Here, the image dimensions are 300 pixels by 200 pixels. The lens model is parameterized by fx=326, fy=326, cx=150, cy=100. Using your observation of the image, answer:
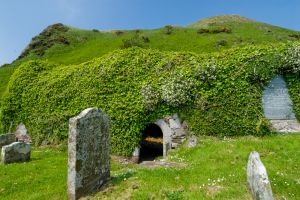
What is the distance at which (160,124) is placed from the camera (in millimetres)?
23625

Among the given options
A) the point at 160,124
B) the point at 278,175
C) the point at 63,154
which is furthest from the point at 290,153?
the point at 63,154

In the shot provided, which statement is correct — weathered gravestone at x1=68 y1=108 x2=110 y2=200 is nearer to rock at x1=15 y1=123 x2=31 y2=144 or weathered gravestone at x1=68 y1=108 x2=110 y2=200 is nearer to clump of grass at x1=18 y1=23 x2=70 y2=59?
rock at x1=15 y1=123 x2=31 y2=144

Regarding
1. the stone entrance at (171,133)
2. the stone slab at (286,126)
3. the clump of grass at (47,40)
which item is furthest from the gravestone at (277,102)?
the clump of grass at (47,40)

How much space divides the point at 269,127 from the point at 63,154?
1454cm

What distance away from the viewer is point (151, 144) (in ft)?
109

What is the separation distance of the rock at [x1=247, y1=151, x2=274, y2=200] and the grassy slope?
40744 mm

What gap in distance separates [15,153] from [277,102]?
57.5 ft

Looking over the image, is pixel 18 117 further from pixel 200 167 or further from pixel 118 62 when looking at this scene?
pixel 200 167

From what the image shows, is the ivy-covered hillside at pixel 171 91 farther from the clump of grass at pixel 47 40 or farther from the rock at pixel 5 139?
the clump of grass at pixel 47 40

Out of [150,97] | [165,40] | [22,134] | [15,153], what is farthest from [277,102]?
[165,40]

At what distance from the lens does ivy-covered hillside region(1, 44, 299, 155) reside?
22734 millimetres

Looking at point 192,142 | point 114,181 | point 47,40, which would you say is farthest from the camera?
point 47,40

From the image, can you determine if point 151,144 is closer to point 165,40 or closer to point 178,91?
point 178,91

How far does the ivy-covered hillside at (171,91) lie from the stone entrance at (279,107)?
0.59 metres
